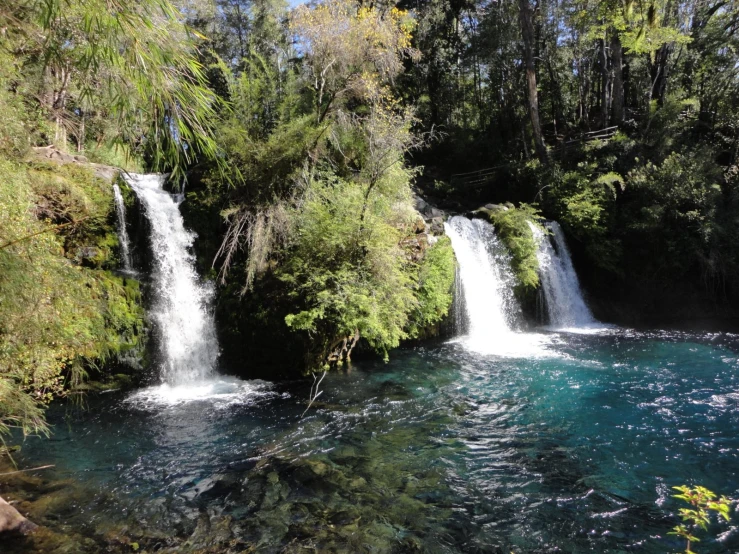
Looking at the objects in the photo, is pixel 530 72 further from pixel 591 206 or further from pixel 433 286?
pixel 433 286

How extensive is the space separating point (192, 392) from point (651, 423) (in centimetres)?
826

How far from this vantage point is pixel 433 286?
37.2 ft

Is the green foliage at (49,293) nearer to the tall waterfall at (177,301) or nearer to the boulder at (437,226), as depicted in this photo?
the tall waterfall at (177,301)

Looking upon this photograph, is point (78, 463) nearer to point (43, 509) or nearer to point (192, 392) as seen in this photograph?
point (43, 509)

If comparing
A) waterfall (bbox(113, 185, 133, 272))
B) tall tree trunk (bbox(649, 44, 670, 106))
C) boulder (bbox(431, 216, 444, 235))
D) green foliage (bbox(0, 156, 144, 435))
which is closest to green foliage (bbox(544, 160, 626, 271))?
boulder (bbox(431, 216, 444, 235))

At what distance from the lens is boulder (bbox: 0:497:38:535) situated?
4141mm

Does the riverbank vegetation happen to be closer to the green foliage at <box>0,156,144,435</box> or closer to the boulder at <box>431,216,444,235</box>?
the green foliage at <box>0,156,144,435</box>

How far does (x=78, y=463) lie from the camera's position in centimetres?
595

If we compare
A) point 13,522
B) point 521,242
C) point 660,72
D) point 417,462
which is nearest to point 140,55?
point 13,522

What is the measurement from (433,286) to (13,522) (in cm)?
899

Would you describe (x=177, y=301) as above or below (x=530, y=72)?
below

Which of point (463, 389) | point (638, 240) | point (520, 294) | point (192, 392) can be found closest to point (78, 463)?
point (192, 392)

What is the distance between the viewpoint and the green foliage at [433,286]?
1112cm

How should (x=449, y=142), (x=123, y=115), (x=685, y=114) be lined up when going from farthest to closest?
(x=449, y=142) < (x=685, y=114) < (x=123, y=115)
